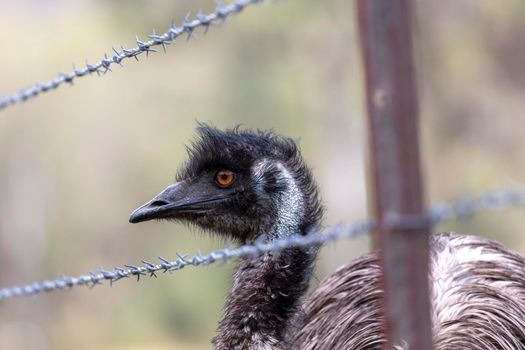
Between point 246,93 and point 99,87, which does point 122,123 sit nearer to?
point 99,87

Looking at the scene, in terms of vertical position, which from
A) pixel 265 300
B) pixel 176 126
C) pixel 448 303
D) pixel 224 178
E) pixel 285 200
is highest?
pixel 176 126

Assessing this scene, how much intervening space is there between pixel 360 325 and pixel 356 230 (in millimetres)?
2055

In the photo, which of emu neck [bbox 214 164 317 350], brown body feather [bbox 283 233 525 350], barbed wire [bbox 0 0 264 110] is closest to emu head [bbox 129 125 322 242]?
emu neck [bbox 214 164 317 350]

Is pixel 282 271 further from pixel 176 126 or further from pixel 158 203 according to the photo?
pixel 176 126

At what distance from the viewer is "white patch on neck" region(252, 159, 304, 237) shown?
4156 mm

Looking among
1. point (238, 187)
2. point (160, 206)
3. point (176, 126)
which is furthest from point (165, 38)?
point (176, 126)

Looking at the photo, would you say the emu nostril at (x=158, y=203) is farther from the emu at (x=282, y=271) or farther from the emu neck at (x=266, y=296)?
the emu neck at (x=266, y=296)

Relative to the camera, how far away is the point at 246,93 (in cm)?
2406

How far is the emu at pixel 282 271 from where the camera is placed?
3918 mm

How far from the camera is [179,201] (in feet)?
13.9

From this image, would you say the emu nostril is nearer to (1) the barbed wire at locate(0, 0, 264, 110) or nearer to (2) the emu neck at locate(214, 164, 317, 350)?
(2) the emu neck at locate(214, 164, 317, 350)

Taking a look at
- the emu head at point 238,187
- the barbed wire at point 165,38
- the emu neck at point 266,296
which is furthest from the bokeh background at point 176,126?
the barbed wire at point 165,38

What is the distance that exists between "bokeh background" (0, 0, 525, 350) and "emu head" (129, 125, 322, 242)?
43.5 feet

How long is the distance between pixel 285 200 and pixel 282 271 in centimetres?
35
